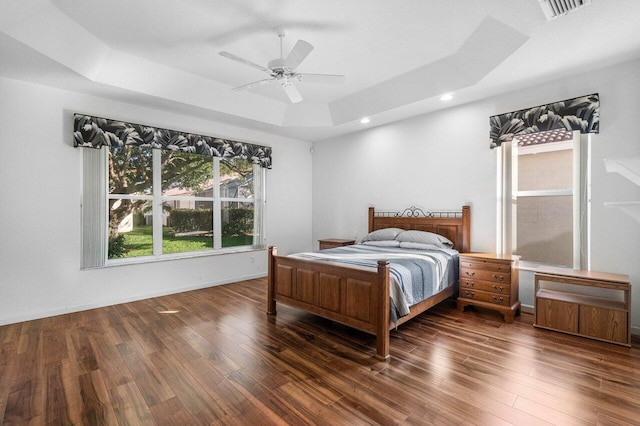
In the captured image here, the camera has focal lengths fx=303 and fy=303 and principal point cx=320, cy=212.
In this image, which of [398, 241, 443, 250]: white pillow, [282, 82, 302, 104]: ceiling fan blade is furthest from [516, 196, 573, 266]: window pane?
[282, 82, 302, 104]: ceiling fan blade

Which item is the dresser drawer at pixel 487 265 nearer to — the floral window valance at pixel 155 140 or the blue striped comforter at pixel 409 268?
the blue striped comforter at pixel 409 268

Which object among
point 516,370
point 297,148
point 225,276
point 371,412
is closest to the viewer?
point 371,412

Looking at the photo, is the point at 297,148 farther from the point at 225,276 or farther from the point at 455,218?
the point at 455,218

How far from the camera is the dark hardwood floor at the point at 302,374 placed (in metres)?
1.84

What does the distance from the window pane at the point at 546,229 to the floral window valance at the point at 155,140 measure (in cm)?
408

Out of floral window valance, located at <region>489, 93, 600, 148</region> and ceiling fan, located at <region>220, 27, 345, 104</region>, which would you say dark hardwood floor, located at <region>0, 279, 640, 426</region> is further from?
ceiling fan, located at <region>220, 27, 345, 104</region>

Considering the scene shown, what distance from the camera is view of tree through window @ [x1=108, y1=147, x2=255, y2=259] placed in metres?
4.16

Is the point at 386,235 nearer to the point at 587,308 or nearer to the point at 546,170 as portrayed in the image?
the point at 546,170

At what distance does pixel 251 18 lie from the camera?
2.74 meters

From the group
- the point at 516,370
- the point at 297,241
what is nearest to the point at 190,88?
the point at 297,241

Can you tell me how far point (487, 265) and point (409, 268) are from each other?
3.85ft

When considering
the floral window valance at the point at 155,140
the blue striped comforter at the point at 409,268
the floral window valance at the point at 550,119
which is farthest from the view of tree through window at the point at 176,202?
the floral window valance at the point at 550,119

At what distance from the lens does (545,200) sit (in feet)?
12.2

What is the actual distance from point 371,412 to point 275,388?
0.67 metres
